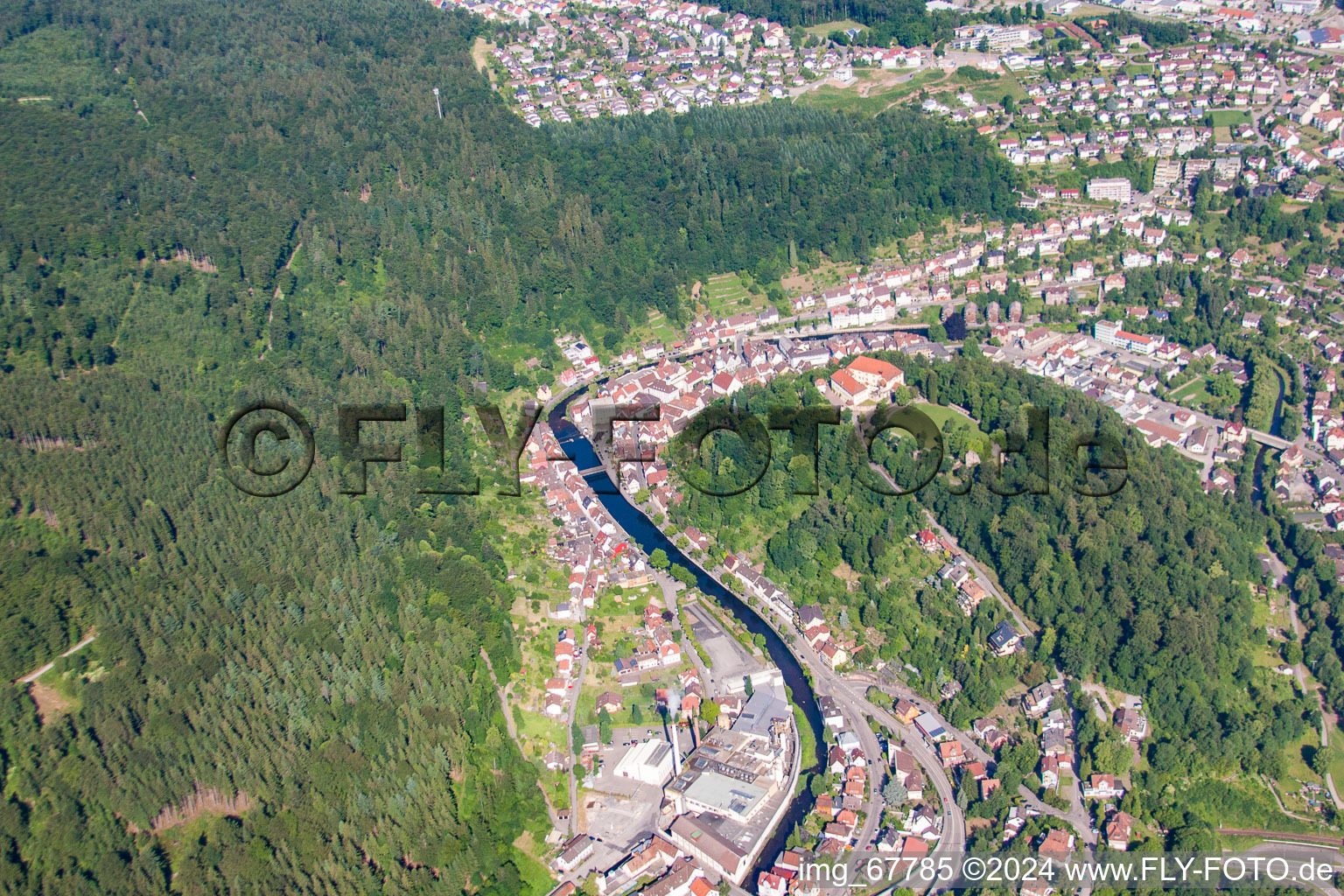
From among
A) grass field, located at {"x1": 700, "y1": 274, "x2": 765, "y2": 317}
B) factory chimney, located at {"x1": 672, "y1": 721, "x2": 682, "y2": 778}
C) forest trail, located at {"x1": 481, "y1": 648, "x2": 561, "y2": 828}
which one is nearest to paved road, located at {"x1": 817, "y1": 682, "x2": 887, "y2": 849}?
factory chimney, located at {"x1": 672, "y1": 721, "x2": 682, "y2": 778}

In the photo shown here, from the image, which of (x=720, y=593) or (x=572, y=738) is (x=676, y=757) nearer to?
(x=572, y=738)

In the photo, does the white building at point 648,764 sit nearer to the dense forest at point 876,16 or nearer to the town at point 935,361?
the town at point 935,361

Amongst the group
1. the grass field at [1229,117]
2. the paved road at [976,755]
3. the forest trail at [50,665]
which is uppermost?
the grass field at [1229,117]

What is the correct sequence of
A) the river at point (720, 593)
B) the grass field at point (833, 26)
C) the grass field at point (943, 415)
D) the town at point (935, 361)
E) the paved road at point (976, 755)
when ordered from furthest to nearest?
the grass field at point (833, 26) → the grass field at point (943, 415) → the town at point (935, 361) → the river at point (720, 593) → the paved road at point (976, 755)

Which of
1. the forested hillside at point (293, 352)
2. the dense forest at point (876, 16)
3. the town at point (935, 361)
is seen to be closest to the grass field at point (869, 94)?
the town at point (935, 361)

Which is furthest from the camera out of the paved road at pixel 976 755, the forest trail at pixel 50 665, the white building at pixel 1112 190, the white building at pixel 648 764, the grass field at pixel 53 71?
the grass field at pixel 53 71

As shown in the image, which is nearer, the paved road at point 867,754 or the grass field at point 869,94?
the paved road at point 867,754

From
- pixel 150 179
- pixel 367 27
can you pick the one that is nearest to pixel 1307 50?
pixel 367 27

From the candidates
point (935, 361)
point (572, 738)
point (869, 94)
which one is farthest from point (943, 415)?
point (869, 94)
